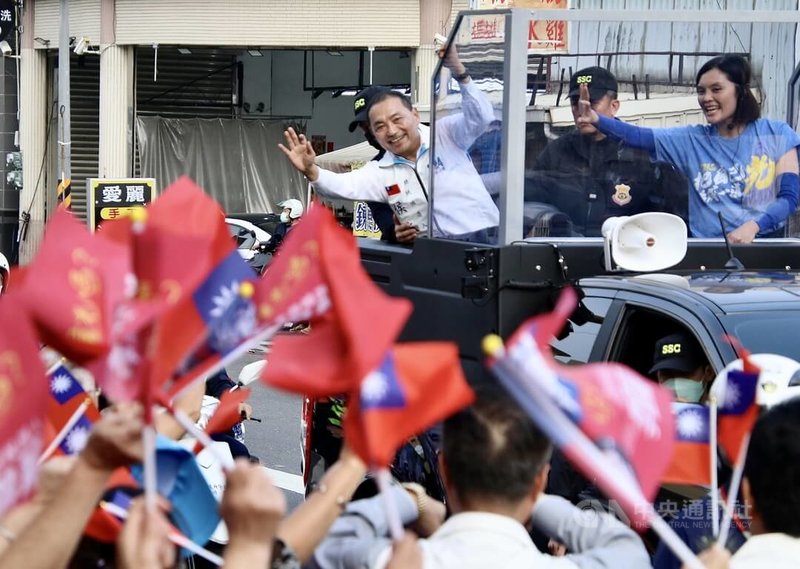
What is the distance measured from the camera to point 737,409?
270 cm

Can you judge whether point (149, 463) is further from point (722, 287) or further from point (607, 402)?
point (722, 287)

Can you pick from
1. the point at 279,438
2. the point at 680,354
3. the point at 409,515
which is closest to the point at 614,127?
the point at 680,354

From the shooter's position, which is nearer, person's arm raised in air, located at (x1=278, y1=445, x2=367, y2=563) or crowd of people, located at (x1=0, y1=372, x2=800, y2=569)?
crowd of people, located at (x1=0, y1=372, x2=800, y2=569)

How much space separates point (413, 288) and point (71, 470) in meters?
3.12

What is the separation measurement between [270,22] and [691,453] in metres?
23.0

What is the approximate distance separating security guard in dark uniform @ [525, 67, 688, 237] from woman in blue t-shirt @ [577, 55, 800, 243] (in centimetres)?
5

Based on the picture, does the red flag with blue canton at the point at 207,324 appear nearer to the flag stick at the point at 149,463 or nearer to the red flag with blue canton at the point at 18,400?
the flag stick at the point at 149,463

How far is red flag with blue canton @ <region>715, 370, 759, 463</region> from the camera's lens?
106 inches

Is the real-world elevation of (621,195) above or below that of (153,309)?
above

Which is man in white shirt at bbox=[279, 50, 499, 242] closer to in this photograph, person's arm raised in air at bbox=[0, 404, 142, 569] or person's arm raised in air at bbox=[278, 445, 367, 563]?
person's arm raised in air at bbox=[278, 445, 367, 563]

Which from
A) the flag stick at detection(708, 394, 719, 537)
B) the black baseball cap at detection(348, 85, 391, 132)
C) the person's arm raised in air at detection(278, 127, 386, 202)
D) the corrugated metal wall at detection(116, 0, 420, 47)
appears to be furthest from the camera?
the corrugated metal wall at detection(116, 0, 420, 47)

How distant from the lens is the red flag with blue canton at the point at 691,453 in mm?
2795

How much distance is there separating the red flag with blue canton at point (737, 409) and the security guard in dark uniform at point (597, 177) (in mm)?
2612

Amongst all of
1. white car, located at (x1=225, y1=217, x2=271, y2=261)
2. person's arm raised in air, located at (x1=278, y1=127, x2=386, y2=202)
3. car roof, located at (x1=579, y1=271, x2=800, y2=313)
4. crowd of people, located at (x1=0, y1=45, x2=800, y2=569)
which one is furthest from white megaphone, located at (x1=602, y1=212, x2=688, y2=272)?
white car, located at (x1=225, y1=217, x2=271, y2=261)
